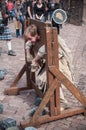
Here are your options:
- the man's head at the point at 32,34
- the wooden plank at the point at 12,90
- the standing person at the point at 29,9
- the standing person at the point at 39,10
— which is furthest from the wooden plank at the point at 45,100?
the standing person at the point at 29,9

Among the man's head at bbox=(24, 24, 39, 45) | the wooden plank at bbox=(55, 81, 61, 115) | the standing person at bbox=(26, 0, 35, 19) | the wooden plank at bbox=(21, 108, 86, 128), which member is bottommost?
the wooden plank at bbox=(21, 108, 86, 128)

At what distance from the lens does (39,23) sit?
17.1 ft

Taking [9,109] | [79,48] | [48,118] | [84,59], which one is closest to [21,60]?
[84,59]

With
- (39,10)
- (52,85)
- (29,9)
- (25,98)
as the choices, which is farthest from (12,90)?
(29,9)

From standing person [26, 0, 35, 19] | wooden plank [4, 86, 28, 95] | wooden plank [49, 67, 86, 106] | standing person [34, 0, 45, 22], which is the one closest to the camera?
wooden plank [49, 67, 86, 106]

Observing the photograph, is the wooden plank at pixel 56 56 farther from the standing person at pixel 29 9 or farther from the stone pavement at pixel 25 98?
the standing person at pixel 29 9

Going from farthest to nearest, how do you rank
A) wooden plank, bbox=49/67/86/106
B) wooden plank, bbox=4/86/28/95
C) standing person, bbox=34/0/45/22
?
standing person, bbox=34/0/45/22 → wooden plank, bbox=4/86/28/95 → wooden plank, bbox=49/67/86/106

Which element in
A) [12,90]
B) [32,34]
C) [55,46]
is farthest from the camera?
[12,90]

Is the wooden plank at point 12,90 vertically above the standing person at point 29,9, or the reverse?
the standing person at point 29,9

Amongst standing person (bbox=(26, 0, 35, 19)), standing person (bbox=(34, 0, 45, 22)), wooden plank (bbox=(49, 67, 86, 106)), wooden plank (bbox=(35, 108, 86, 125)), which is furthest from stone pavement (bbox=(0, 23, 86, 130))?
standing person (bbox=(26, 0, 35, 19))

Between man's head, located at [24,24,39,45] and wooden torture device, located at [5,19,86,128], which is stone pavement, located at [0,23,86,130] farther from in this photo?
man's head, located at [24,24,39,45]

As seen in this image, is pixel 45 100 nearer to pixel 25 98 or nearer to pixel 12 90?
pixel 25 98

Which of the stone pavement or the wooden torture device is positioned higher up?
the wooden torture device

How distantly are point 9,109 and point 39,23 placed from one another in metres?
1.52
